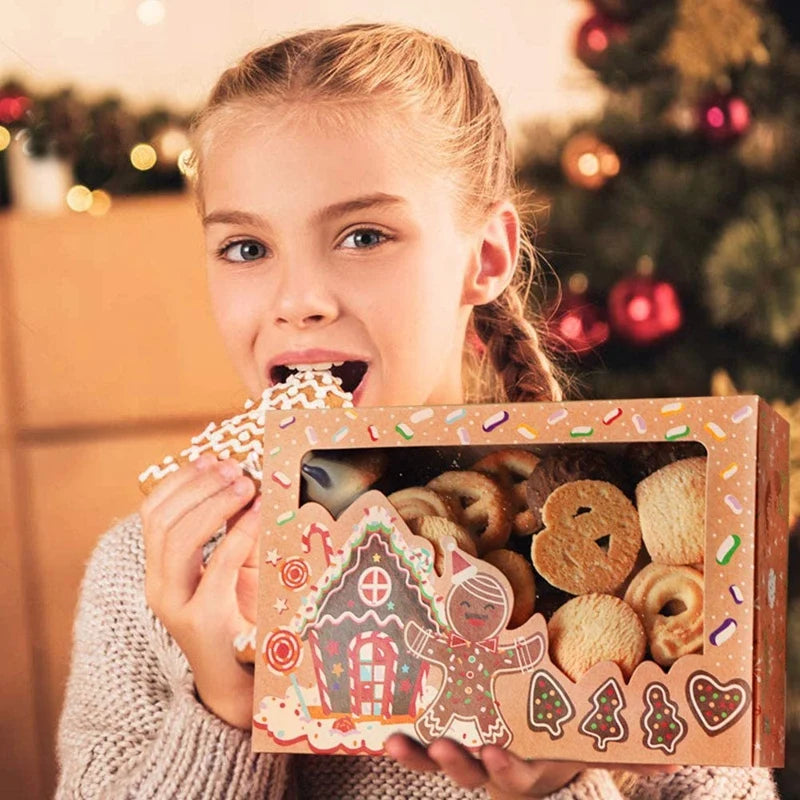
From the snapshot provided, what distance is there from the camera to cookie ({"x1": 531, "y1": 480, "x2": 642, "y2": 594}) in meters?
0.68

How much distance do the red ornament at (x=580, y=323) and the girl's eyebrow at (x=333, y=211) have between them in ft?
3.04

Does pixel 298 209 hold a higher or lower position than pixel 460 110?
lower

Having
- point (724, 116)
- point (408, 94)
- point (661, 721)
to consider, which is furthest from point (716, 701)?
point (724, 116)

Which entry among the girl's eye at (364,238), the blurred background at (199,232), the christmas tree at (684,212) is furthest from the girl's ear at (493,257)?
the christmas tree at (684,212)

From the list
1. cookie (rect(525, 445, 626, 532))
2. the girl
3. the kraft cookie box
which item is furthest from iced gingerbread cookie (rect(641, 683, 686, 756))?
the girl

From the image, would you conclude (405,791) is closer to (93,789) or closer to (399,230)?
(93,789)

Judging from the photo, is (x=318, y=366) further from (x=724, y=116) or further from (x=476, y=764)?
(x=724, y=116)

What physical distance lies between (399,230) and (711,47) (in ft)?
3.36

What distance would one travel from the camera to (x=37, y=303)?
213cm

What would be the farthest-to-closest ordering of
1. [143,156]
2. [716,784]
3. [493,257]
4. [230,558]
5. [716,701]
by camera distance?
[143,156] → [493,257] → [716,784] → [230,558] → [716,701]

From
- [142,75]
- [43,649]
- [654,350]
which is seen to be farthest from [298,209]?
[43,649]

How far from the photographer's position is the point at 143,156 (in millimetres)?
2100

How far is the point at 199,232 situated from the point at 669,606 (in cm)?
158

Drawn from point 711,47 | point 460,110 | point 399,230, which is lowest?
point 399,230
